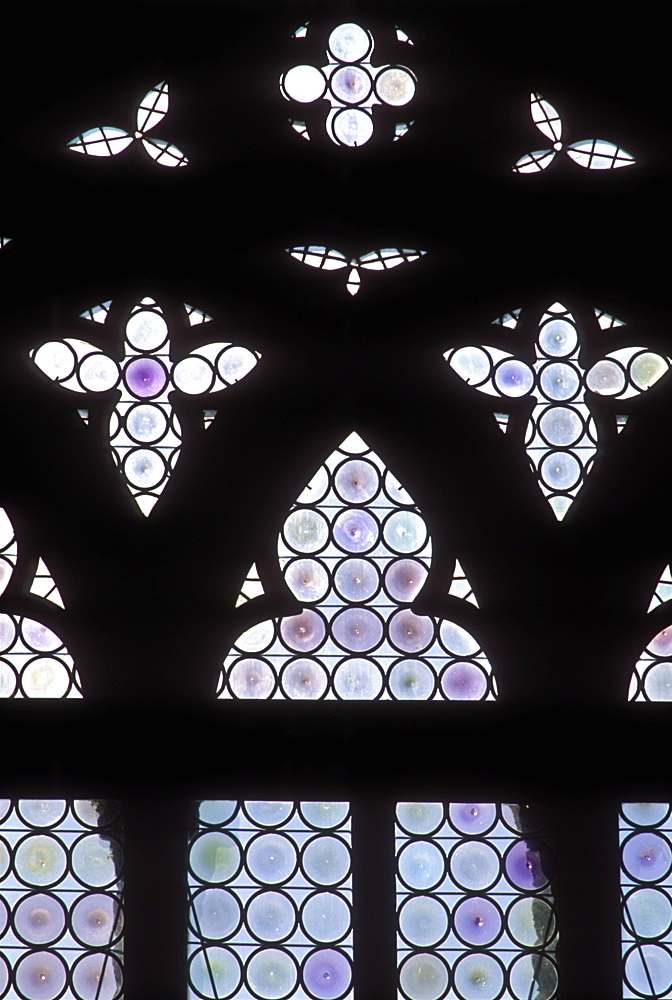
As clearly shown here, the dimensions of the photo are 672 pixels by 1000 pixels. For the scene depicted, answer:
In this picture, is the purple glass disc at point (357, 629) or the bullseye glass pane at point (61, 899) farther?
the purple glass disc at point (357, 629)

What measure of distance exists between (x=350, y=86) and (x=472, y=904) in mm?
2476

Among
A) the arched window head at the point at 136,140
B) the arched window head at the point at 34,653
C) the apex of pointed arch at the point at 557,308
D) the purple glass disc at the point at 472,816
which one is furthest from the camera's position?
the arched window head at the point at 136,140

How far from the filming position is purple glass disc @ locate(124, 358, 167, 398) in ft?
13.0

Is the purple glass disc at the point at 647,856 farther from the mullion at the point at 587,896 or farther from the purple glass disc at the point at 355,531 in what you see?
the purple glass disc at the point at 355,531

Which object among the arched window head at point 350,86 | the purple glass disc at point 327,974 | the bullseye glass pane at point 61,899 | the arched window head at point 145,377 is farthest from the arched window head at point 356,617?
the arched window head at point 350,86

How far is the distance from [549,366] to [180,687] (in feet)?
4.72

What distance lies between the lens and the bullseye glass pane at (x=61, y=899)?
11.9 ft

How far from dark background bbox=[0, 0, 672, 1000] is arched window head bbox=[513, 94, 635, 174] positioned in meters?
0.04

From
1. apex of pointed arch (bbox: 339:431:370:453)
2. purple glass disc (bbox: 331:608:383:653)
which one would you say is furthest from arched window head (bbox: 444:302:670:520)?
purple glass disc (bbox: 331:608:383:653)

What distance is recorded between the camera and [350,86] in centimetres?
418

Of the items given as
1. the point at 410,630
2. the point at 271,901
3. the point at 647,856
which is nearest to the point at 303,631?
the point at 410,630

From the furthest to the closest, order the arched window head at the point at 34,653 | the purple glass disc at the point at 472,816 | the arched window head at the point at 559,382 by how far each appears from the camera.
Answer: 1. the arched window head at the point at 559,382
2. the arched window head at the point at 34,653
3. the purple glass disc at the point at 472,816

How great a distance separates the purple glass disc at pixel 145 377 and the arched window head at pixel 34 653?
0.57 meters

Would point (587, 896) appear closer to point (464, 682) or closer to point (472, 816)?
point (472, 816)
